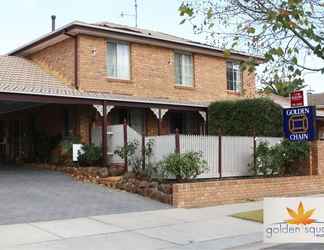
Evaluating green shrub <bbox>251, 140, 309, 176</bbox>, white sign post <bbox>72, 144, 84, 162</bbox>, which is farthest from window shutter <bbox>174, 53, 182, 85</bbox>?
green shrub <bbox>251, 140, 309, 176</bbox>

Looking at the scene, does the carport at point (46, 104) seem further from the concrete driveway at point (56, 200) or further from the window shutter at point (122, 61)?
the concrete driveway at point (56, 200)

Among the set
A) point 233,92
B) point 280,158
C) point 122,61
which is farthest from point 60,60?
point 280,158

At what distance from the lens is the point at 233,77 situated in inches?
1085

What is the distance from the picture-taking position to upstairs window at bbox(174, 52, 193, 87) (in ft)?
81.3

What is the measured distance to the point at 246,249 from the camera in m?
9.73

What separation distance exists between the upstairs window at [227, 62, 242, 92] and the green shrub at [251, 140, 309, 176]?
8.66 meters

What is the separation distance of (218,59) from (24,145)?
10.1 metres

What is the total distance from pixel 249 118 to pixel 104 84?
5985 millimetres

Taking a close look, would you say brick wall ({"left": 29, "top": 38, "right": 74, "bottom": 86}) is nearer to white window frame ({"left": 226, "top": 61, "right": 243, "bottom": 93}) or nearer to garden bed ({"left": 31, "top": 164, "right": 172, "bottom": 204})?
garden bed ({"left": 31, "top": 164, "right": 172, "bottom": 204})

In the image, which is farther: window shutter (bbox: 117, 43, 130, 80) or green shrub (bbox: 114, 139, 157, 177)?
window shutter (bbox: 117, 43, 130, 80)

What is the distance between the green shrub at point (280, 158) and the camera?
18.1m

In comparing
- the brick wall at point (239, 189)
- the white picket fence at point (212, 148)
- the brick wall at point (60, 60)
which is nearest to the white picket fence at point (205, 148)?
the white picket fence at point (212, 148)

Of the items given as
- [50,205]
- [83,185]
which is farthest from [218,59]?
[50,205]

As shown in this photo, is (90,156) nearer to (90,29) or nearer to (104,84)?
(104,84)
